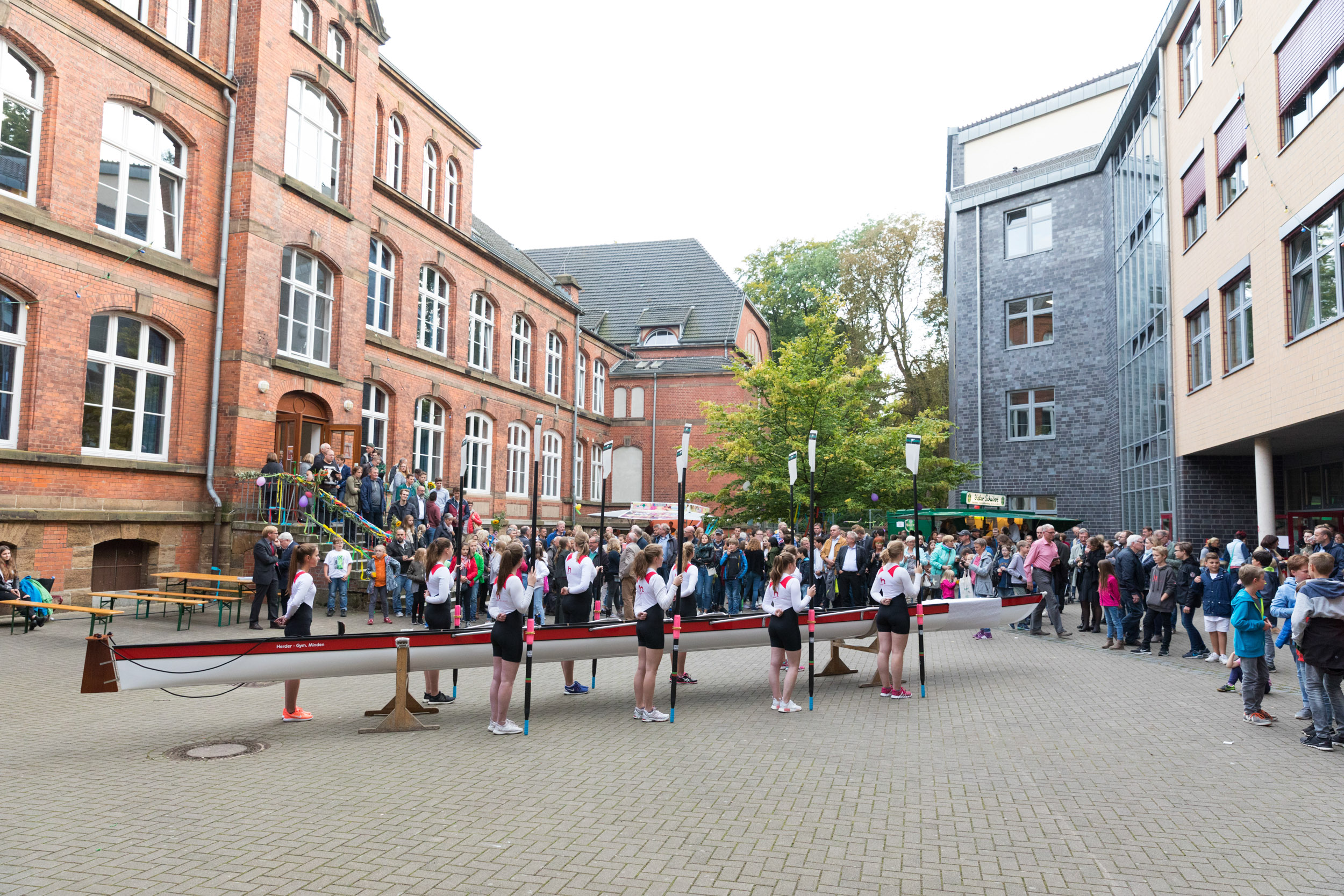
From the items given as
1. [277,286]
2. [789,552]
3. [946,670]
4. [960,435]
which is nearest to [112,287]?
[277,286]

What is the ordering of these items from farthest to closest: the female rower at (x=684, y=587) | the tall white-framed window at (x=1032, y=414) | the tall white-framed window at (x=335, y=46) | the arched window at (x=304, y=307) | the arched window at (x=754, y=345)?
the arched window at (x=754, y=345)
the tall white-framed window at (x=1032, y=414)
the tall white-framed window at (x=335, y=46)
the arched window at (x=304, y=307)
the female rower at (x=684, y=587)

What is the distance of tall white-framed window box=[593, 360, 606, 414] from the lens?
4156 centimetres

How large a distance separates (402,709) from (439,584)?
1.57 metres

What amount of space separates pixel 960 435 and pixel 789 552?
78.7ft

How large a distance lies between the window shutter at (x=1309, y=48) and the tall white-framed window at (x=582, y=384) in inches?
1088

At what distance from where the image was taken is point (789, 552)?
926cm

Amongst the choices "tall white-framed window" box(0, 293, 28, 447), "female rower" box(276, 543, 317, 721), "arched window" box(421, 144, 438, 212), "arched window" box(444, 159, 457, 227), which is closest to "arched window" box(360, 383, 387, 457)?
"arched window" box(421, 144, 438, 212)

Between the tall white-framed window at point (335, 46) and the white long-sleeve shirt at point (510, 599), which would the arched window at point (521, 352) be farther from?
the white long-sleeve shirt at point (510, 599)

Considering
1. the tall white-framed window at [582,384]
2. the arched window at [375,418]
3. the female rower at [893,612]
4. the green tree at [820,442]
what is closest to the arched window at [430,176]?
the arched window at [375,418]

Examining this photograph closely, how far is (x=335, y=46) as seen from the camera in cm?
2197

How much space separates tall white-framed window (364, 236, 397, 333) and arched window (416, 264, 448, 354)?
126 centimetres

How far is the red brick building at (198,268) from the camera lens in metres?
14.9

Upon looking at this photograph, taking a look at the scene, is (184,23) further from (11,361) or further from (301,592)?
(301,592)

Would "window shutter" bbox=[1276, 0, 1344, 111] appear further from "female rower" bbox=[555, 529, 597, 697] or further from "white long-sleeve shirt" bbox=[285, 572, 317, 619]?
"white long-sleeve shirt" bbox=[285, 572, 317, 619]
